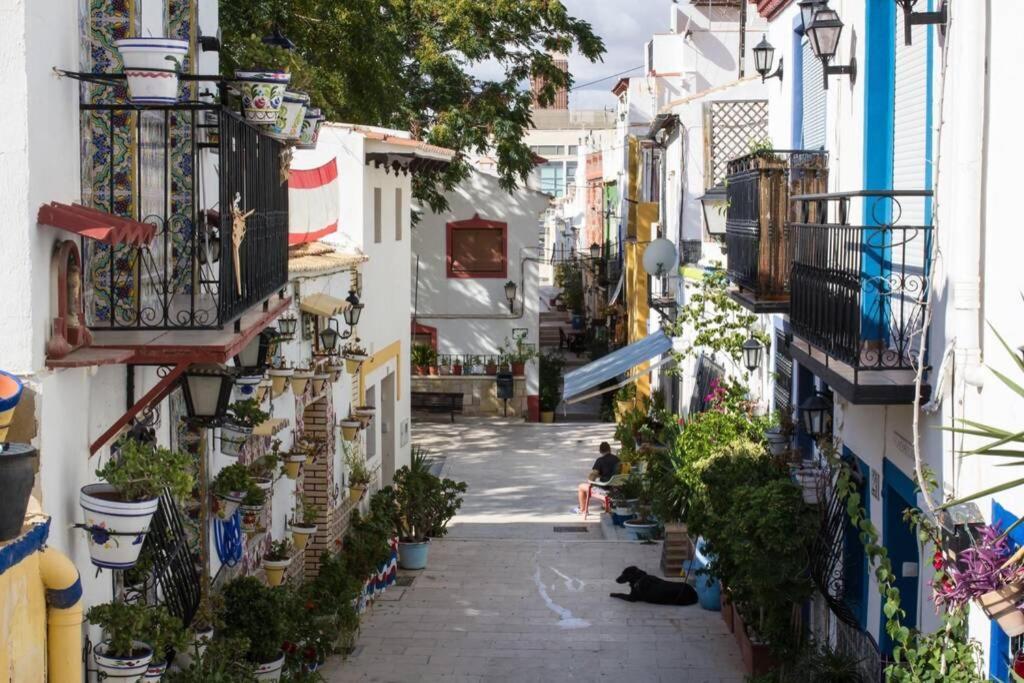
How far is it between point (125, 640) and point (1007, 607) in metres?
4.46

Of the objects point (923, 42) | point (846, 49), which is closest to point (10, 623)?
point (923, 42)

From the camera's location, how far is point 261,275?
31.4ft

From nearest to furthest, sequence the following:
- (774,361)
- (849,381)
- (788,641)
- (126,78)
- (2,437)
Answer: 1. (2,437)
2. (126,78)
3. (849,381)
4. (788,641)
5. (774,361)

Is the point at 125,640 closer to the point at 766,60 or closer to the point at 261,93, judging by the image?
the point at 261,93

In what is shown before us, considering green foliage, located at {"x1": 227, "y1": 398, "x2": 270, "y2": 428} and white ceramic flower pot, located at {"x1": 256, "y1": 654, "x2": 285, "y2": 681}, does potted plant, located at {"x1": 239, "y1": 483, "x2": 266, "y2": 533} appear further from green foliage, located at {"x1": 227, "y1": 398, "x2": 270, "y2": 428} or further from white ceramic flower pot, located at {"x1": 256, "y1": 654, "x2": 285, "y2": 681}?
white ceramic flower pot, located at {"x1": 256, "y1": 654, "x2": 285, "y2": 681}

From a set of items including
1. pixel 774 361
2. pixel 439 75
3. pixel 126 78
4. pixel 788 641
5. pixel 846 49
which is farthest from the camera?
pixel 439 75

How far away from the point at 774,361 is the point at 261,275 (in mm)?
8148

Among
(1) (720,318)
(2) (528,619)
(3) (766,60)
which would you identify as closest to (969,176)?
(3) (766,60)

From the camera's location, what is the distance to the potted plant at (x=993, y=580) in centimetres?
690

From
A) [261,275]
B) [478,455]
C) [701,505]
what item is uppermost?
[261,275]

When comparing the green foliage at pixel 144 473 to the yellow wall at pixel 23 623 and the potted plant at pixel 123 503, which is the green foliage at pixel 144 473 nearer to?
the potted plant at pixel 123 503

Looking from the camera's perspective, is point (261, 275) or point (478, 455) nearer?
point (261, 275)

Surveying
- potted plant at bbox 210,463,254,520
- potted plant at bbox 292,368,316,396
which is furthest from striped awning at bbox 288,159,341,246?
potted plant at bbox 210,463,254,520

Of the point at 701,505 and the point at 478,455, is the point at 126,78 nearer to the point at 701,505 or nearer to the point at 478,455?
the point at 701,505
